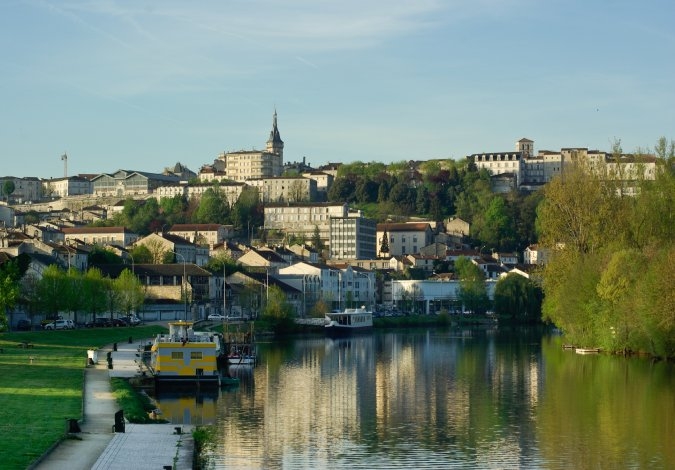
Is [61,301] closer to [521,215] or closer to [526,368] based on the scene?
[526,368]

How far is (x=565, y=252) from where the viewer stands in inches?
2889

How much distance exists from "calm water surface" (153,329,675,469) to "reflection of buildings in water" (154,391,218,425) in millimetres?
45

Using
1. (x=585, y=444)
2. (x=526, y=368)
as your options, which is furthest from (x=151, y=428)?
(x=526, y=368)

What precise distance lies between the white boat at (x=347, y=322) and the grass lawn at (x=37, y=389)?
37996mm

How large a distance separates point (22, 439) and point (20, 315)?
2433 inches

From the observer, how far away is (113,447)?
2895cm

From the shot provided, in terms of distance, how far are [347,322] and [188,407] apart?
2805 inches

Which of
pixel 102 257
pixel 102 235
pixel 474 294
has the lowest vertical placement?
pixel 474 294

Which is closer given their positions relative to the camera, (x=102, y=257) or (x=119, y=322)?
(x=119, y=322)

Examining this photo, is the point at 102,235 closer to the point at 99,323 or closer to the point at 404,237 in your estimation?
the point at 404,237

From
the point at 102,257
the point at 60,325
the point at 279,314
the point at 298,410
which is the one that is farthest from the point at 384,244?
the point at 298,410

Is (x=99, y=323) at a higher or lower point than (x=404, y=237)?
lower

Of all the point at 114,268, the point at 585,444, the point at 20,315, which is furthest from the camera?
the point at 114,268

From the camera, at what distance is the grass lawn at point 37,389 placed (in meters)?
28.8
